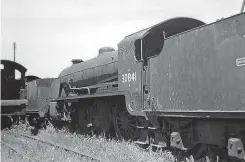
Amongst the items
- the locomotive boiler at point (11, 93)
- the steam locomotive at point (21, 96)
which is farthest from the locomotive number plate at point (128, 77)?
the locomotive boiler at point (11, 93)

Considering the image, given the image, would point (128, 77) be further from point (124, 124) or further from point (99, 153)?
point (99, 153)

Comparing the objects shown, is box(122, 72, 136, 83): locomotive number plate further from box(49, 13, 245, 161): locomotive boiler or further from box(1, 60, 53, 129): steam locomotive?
box(1, 60, 53, 129): steam locomotive

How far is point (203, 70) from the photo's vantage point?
5.93m

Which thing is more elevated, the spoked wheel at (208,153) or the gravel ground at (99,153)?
the spoked wheel at (208,153)

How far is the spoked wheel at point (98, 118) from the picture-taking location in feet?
33.0

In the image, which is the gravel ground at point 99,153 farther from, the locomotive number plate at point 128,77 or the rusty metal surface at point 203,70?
the locomotive number plate at point 128,77

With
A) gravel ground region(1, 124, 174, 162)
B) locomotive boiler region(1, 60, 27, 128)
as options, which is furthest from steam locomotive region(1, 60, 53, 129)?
gravel ground region(1, 124, 174, 162)

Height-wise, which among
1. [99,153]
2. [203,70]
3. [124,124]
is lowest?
[99,153]

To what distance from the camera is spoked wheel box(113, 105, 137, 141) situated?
29.1 ft

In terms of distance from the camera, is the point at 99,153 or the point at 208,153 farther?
the point at 99,153

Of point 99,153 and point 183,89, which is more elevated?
point 183,89

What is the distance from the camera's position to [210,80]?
5762 mm

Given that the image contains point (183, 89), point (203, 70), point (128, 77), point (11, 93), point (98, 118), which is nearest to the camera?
point (203, 70)

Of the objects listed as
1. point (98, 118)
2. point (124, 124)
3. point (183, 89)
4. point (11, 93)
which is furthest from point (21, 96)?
point (183, 89)
